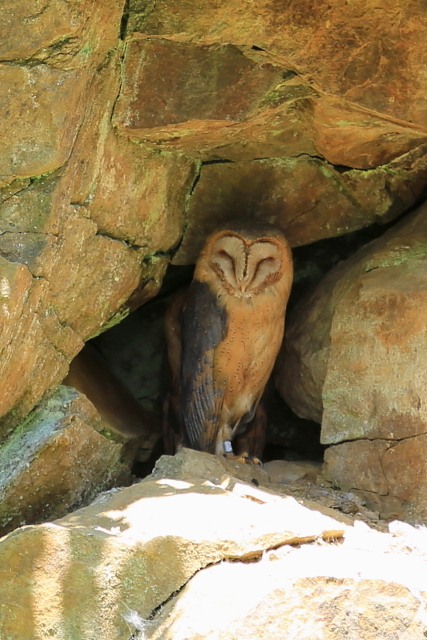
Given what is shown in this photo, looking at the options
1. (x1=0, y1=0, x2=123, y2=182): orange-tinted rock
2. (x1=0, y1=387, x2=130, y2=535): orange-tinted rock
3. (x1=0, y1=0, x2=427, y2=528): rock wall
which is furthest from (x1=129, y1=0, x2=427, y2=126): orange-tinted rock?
(x1=0, y1=387, x2=130, y2=535): orange-tinted rock

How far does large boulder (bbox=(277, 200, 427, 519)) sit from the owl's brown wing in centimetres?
50

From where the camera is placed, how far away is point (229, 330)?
480 centimetres

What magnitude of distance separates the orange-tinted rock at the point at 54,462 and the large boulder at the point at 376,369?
1.15 metres

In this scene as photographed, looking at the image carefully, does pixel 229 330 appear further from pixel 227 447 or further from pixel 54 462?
pixel 54 462

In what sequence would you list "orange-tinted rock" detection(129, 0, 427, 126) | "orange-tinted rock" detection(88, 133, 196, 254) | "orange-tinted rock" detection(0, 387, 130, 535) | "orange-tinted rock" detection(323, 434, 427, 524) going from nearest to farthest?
"orange-tinted rock" detection(129, 0, 427, 126), "orange-tinted rock" detection(0, 387, 130, 535), "orange-tinted rock" detection(88, 133, 196, 254), "orange-tinted rock" detection(323, 434, 427, 524)

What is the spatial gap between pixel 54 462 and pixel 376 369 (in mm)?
1603

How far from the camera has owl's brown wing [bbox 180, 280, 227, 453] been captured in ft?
15.6

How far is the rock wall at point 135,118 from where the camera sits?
3.52 m

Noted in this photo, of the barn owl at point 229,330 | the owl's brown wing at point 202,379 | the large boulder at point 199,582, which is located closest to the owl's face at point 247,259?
the barn owl at point 229,330

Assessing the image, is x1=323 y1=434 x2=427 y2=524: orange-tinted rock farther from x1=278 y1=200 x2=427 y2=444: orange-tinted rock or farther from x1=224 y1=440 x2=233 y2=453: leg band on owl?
x1=224 y1=440 x2=233 y2=453: leg band on owl

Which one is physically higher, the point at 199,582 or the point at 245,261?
the point at 245,261

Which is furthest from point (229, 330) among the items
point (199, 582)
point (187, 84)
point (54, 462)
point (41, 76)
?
point (199, 582)

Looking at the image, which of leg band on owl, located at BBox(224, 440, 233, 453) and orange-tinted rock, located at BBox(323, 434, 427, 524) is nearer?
orange-tinted rock, located at BBox(323, 434, 427, 524)

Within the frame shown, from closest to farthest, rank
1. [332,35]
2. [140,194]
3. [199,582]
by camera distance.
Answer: [199,582] < [332,35] < [140,194]
